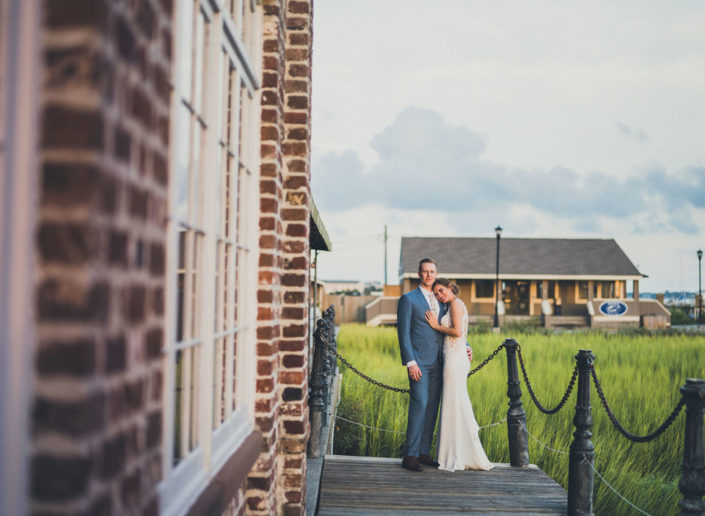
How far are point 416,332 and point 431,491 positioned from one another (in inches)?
61.2

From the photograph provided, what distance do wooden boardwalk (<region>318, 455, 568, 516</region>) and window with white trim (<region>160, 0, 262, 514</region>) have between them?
2.33 meters

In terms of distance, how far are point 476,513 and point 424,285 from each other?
2.28m

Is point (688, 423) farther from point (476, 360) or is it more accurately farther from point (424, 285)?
point (476, 360)

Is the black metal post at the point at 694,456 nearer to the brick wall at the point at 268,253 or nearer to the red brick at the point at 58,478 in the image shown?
the brick wall at the point at 268,253

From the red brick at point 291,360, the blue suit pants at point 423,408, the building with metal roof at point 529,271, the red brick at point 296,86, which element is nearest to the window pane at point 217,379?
the red brick at point 291,360

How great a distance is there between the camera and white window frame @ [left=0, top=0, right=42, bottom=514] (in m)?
1.24

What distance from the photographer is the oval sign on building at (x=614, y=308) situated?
2967cm

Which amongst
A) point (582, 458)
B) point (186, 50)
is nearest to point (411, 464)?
point (582, 458)

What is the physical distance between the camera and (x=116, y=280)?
1.37 meters

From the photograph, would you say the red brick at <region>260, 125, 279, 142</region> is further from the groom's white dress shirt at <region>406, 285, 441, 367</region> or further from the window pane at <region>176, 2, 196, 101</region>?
the groom's white dress shirt at <region>406, 285, 441, 367</region>

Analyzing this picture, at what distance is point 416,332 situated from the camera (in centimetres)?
632

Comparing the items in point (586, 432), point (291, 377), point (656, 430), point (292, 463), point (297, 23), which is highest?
point (297, 23)

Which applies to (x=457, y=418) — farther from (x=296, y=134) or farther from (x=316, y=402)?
(x=296, y=134)

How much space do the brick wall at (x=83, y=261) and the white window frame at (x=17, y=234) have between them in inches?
1.0
